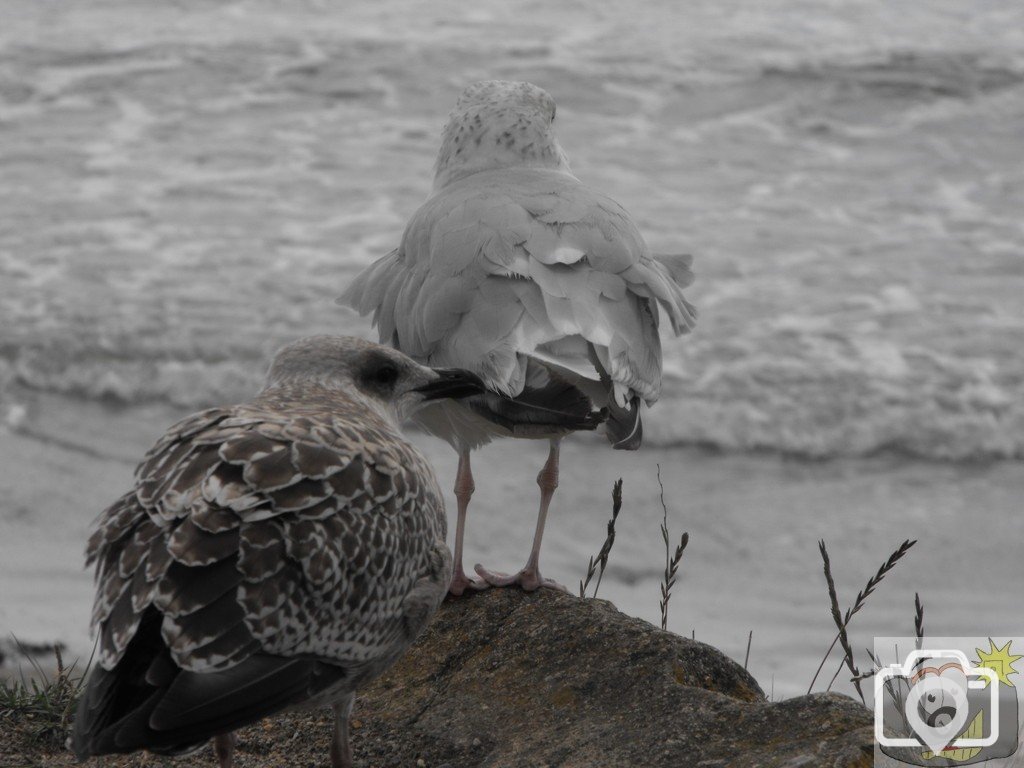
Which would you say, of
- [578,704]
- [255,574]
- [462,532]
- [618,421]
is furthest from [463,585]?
[255,574]

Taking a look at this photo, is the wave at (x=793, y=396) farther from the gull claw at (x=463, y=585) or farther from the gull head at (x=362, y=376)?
the gull head at (x=362, y=376)

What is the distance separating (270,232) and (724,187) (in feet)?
14.0

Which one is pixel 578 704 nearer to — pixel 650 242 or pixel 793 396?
pixel 793 396

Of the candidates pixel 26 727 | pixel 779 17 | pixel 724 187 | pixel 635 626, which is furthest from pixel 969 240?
pixel 26 727

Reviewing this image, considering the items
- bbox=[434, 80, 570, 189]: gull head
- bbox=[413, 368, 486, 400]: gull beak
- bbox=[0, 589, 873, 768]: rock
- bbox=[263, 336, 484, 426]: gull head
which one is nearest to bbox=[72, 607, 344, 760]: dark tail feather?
bbox=[0, 589, 873, 768]: rock

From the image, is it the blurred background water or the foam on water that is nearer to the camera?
the blurred background water

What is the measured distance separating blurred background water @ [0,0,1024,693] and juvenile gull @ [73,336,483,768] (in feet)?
10.5

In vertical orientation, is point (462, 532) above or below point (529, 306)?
below

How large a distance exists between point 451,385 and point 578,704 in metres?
1.02

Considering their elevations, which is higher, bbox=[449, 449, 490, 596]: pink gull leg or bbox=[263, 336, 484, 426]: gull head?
bbox=[263, 336, 484, 426]: gull head

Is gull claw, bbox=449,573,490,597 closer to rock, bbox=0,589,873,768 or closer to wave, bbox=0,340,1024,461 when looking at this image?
rock, bbox=0,589,873,768

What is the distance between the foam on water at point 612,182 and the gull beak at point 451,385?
4.80 metres

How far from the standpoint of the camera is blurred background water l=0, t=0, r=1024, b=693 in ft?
25.6

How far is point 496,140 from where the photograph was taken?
5.81m
